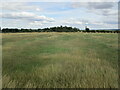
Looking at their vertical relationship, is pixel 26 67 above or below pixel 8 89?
above

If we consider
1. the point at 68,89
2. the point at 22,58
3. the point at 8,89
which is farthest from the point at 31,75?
the point at 22,58

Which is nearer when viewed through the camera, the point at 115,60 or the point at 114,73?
the point at 114,73

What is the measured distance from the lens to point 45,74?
3.54 m

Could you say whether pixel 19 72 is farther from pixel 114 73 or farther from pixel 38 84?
pixel 114 73

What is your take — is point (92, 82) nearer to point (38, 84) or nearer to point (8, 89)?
point (38, 84)

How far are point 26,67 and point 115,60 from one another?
9.04 feet

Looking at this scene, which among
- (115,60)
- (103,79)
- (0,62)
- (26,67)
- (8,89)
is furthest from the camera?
(115,60)

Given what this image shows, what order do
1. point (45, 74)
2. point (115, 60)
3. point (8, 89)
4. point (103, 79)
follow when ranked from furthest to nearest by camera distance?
1. point (115, 60)
2. point (45, 74)
3. point (103, 79)
4. point (8, 89)

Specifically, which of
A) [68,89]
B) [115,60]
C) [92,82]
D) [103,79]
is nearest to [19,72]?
[68,89]

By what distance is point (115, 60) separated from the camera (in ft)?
15.1

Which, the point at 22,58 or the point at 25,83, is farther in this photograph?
the point at 22,58

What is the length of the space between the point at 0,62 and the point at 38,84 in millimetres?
1736

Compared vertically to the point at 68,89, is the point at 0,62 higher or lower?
higher

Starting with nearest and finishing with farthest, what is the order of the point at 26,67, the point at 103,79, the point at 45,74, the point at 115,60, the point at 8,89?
the point at 8,89, the point at 103,79, the point at 45,74, the point at 26,67, the point at 115,60
